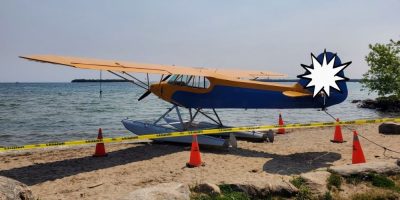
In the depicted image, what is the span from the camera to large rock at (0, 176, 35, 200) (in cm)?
484

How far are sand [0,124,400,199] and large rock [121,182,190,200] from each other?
0.39 metres

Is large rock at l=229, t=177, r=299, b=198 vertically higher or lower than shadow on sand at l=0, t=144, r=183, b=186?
higher

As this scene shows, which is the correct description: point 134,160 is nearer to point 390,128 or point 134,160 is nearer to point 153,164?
point 153,164

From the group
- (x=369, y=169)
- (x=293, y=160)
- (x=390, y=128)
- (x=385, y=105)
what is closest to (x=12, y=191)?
(x=369, y=169)

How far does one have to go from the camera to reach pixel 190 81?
13219 mm

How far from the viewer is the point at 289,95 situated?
1064cm

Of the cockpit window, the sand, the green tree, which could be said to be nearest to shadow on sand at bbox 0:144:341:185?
the sand

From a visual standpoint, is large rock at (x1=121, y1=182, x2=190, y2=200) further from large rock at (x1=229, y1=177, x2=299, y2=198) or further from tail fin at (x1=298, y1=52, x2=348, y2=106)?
tail fin at (x1=298, y1=52, x2=348, y2=106)

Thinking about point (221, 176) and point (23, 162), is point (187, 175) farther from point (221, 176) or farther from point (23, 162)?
point (23, 162)

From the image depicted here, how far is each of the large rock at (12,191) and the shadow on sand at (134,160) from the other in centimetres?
278

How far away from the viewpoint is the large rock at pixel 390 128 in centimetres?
1412

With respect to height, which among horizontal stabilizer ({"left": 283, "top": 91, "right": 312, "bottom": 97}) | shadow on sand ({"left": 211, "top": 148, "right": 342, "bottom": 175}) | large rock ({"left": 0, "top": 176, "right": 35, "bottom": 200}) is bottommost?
shadow on sand ({"left": 211, "top": 148, "right": 342, "bottom": 175})

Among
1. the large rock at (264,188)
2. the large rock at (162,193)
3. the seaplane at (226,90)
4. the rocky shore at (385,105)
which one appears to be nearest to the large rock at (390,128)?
the seaplane at (226,90)

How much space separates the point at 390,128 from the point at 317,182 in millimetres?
9410
